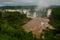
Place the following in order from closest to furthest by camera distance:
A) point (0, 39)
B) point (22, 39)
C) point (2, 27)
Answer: point (0, 39), point (22, 39), point (2, 27)

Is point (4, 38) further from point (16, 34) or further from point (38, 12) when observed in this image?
point (38, 12)

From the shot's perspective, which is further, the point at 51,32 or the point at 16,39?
the point at 51,32

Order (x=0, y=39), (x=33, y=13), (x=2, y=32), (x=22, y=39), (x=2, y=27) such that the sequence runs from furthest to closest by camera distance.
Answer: (x=33, y=13) < (x=2, y=27) < (x=2, y=32) < (x=22, y=39) < (x=0, y=39)

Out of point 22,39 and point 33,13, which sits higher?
point 22,39

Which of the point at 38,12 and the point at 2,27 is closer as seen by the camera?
the point at 2,27

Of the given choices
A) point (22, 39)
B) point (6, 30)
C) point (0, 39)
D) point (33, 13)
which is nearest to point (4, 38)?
point (0, 39)

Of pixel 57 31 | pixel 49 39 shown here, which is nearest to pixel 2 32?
pixel 49 39

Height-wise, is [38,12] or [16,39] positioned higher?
[16,39]

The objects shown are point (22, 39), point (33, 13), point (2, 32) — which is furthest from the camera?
point (33, 13)

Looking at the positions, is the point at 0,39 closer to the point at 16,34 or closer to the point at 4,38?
the point at 4,38
